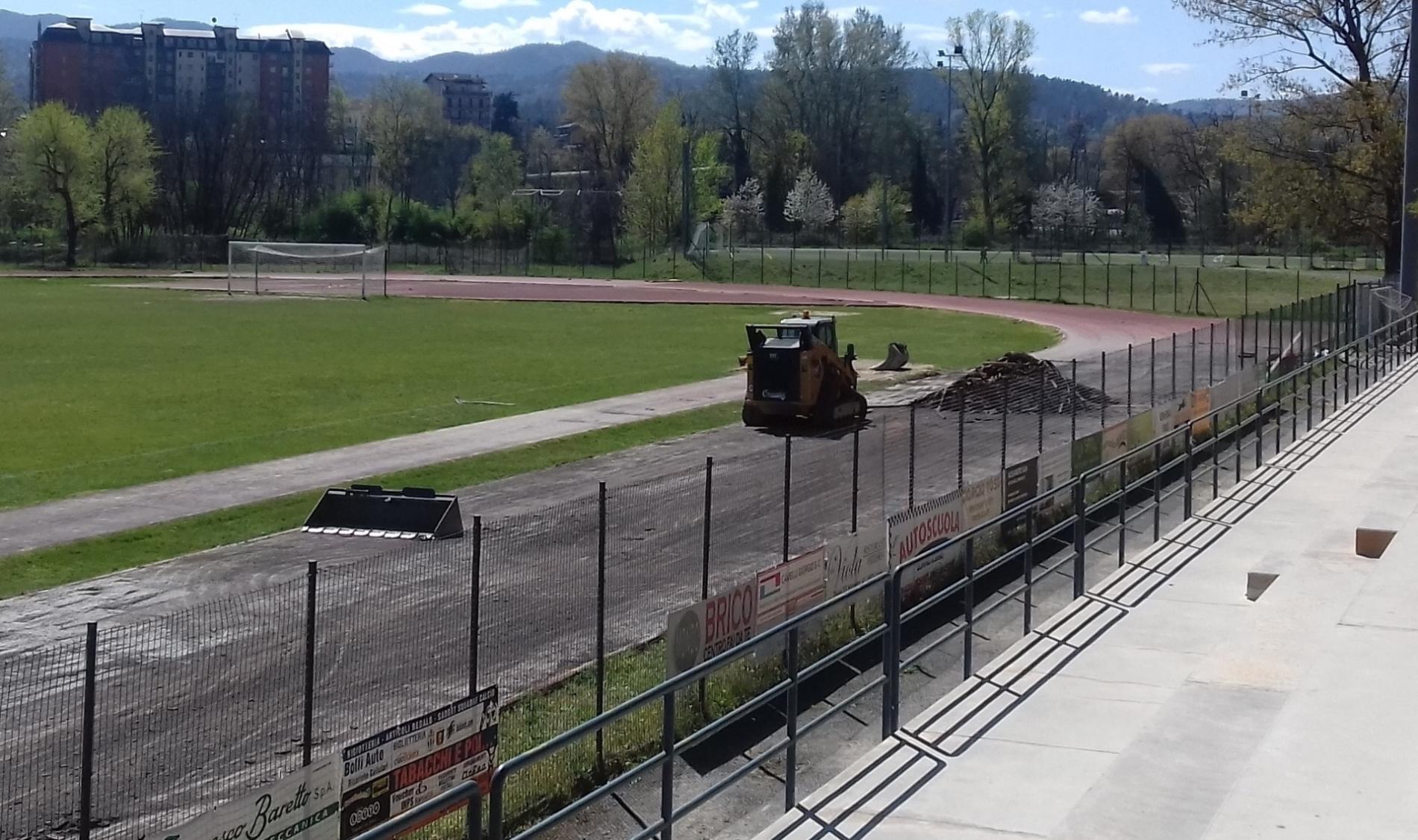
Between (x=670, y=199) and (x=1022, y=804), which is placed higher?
(x=670, y=199)

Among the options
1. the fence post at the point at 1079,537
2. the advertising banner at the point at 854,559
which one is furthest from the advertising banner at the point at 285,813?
the fence post at the point at 1079,537

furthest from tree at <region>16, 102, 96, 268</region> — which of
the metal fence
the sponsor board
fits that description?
the metal fence

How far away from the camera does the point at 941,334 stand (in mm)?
59281

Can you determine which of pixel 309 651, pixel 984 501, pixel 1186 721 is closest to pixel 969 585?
pixel 1186 721

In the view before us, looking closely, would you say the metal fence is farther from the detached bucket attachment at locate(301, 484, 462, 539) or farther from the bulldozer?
the bulldozer

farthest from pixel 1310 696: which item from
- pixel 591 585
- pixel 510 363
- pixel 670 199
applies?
pixel 670 199

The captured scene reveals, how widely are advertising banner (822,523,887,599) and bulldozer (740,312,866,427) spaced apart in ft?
50.3

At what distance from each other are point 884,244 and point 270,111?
4007 inches

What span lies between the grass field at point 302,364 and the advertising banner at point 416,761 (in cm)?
1605

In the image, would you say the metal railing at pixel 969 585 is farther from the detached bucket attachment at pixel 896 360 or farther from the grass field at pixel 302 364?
the grass field at pixel 302 364

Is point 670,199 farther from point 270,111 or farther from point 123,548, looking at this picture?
point 123,548

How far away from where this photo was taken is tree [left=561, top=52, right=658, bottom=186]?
527 feet

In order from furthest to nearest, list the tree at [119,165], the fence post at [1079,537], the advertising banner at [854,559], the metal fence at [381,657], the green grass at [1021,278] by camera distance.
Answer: the tree at [119,165] < the green grass at [1021,278] < the fence post at [1079,537] < the advertising banner at [854,559] < the metal fence at [381,657]

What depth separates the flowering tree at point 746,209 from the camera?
465ft
